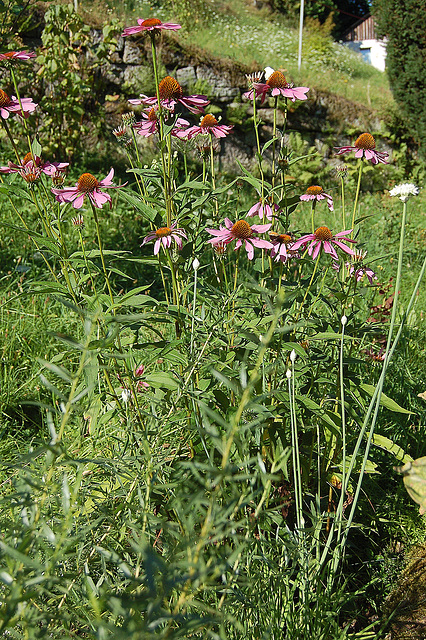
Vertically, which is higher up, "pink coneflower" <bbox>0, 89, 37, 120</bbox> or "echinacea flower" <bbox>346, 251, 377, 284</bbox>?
"pink coneflower" <bbox>0, 89, 37, 120</bbox>

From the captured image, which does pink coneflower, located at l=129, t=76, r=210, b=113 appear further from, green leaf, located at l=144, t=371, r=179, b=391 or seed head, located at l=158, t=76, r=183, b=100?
green leaf, located at l=144, t=371, r=179, b=391

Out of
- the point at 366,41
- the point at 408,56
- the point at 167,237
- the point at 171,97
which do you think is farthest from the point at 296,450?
the point at 366,41

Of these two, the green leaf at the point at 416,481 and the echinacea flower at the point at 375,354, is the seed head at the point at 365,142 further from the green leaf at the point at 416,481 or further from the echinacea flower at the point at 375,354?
the green leaf at the point at 416,481

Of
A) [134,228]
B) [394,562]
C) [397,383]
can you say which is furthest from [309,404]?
[134,228]

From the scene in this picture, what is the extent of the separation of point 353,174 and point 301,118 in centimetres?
97

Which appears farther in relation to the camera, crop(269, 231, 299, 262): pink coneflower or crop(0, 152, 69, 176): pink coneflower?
crop(0, 152, 69, 176): pink coneflower

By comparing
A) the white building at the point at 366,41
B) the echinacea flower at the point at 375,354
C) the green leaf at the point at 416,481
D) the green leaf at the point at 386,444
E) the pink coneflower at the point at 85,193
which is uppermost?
the pink coneflower at the point at 85,193

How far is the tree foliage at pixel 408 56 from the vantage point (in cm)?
652

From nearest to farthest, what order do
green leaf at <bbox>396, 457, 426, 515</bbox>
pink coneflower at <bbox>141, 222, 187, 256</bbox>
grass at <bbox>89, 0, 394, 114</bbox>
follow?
green leaf at <bbox>396, 457, 426, 515</bbox> < pink coneflower at <bbox>141, 222, 187, 256</bbox> < grass at <bbox>89, 0, 394, 114</bbox>

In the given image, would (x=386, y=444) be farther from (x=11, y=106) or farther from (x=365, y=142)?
(x=11, y=106)

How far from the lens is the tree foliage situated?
6.52 metres

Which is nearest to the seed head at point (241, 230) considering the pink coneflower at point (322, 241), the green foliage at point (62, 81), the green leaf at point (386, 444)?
the pink coneflower at point (322, 241)

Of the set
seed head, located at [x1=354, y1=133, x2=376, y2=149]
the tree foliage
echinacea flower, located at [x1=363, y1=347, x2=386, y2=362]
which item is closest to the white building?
the tree foliage

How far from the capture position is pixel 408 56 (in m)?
6.66
